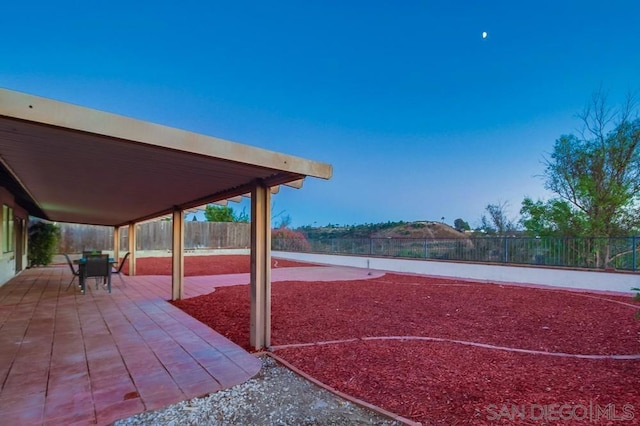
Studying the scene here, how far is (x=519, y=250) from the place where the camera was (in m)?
10.8

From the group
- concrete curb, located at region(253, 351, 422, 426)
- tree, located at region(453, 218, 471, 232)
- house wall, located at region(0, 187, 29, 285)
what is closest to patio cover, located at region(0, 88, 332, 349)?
concrete curb, located at region(253, 351, 422, 426)

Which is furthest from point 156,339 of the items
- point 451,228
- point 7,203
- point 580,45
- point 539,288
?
point 451,228

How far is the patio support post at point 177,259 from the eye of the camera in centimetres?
684

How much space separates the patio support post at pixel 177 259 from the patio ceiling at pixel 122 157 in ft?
5.36

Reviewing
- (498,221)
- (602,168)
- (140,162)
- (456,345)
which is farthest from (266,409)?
(498,221)

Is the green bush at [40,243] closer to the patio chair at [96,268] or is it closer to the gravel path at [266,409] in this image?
the patio chair at [96,268]

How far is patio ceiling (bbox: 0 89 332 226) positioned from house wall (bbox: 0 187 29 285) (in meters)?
3.42

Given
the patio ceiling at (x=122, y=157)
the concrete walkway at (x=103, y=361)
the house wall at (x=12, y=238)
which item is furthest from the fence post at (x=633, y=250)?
the house wall at (x=12, y=238)

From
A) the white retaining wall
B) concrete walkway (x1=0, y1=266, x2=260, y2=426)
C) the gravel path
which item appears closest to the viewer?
the gravel path

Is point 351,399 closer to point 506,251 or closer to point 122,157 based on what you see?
point 122,157

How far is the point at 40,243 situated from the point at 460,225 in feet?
66.6

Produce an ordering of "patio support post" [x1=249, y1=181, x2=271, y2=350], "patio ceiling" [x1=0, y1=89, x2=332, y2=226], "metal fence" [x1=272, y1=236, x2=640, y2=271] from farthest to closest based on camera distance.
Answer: "metal fence" [x1=272, y1=236, x2=640, y2=271] → "patio support post" [x1=249, y1=181, x2=271, y2=350] → "patio ceiling" [x1=0, y1=89, x2=332, y2=226]

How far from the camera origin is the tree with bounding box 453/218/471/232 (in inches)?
716

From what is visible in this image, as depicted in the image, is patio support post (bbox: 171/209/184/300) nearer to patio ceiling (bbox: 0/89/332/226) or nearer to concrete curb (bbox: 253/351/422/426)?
patio ceiling (bbox: 0/89/332/226)
